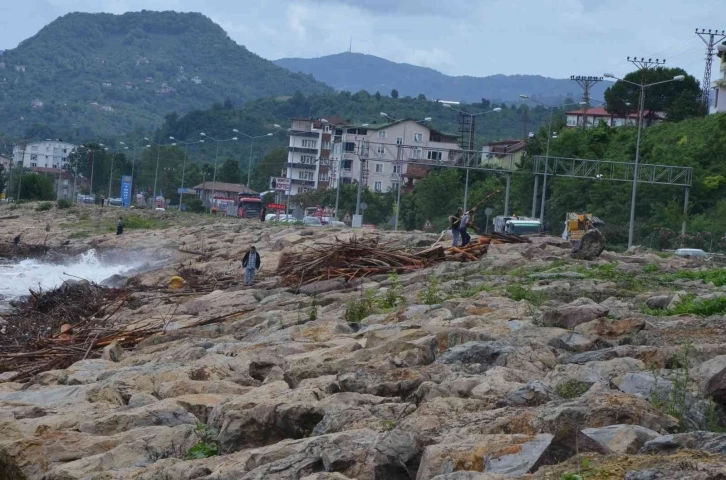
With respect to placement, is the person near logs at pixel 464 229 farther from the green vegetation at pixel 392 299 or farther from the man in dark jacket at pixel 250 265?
the green vegetation at pixel 392 299

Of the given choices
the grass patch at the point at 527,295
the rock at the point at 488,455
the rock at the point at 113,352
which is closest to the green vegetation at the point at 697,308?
the grass patch at the point at 527,295

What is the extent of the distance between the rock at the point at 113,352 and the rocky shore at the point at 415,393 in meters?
0.09

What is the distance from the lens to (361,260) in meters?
27.4

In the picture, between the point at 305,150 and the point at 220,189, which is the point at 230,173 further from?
the point at 305,150

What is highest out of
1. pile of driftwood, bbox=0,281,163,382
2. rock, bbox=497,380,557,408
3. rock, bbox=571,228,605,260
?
rock, bbox=571,228,605,260

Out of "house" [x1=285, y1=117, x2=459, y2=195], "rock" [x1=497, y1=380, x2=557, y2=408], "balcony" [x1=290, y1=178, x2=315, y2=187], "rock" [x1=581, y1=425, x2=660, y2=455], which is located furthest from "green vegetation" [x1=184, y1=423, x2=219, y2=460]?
"balcony" [x1=290, y1=178, x2=315, y2=187]

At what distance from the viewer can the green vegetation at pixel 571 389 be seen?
1070 centimetres

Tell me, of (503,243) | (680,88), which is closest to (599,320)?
(503,243)

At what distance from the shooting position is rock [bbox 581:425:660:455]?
8328 mm

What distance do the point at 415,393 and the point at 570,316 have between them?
431 cm

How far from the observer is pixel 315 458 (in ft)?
31.1

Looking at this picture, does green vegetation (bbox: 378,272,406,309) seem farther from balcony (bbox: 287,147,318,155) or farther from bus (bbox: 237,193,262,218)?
balcony (bbox: 287,147,318,155)

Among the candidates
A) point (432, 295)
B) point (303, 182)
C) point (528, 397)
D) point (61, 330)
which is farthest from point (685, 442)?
point (303, 182)

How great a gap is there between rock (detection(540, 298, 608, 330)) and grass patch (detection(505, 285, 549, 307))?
2379 millimetres
